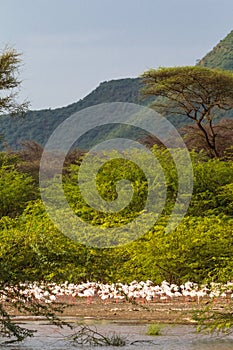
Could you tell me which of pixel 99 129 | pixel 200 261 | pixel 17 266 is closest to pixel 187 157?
pixel 200 261

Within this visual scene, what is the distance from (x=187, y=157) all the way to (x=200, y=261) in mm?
8243

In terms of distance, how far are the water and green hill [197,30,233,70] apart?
75.1 m

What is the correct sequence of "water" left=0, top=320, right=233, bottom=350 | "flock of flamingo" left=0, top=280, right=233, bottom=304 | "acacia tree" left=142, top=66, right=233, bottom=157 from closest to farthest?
"water" left=0, top=320, right=233, bottom=350 → "flock of flamingo" left=0, top=280, right=233, bottom=304 → "acacia tree" left=142, top=66, right=233, bottom=157

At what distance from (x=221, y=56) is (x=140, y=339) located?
80.0m

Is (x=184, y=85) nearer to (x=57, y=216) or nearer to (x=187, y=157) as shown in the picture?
(x=187, y=157)

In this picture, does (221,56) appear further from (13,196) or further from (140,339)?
(140,339)

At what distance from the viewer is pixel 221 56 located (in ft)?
291

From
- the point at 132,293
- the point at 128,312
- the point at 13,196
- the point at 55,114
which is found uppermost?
the point at 55,114

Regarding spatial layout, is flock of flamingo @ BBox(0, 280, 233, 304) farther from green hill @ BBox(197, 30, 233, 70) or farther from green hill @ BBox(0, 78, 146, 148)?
green hill @ BBox(0, 78, 146, 148)

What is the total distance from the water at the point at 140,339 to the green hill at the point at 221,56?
75099mm

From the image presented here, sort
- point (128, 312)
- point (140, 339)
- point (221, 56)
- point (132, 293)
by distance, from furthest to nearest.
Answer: point (221, 56)
point (132, 293)
point (128, 312)
point (140, 339)

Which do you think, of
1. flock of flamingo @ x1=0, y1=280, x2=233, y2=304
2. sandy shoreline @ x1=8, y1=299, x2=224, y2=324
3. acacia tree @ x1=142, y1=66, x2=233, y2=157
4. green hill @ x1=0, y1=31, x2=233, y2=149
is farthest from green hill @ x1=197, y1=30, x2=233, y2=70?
sandy shoreline @ x1=8, y1=299, x2=224, y2=324

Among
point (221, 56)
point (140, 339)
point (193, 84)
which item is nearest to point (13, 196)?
point (140, 339)

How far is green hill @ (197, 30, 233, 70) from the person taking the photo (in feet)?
283
